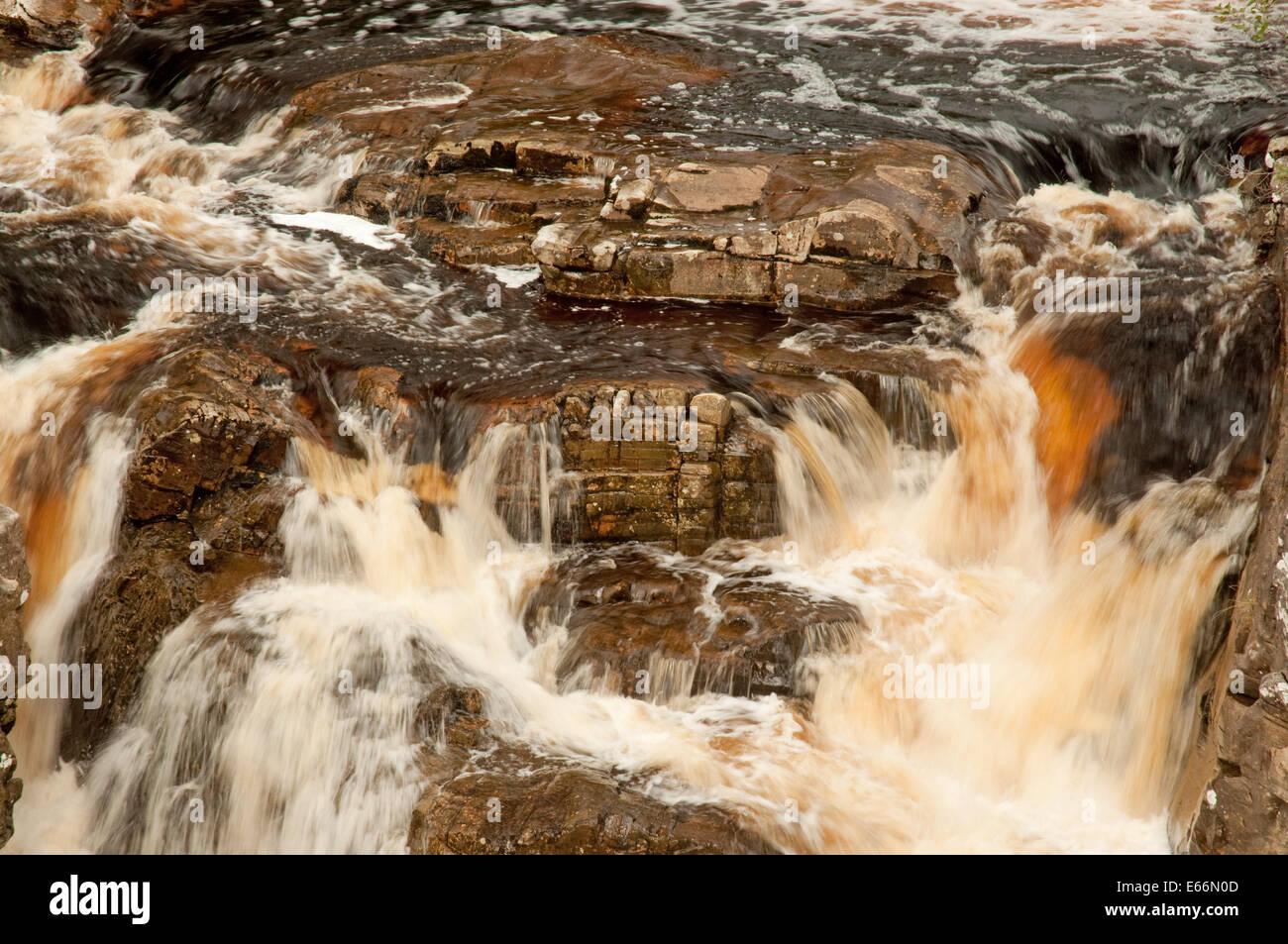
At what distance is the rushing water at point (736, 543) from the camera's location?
26.8 feet

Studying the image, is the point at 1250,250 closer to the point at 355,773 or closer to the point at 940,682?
the point at 940,682

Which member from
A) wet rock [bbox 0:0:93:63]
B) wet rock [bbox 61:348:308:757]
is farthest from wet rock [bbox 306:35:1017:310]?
wet rock [bbox 0:0:93:63]

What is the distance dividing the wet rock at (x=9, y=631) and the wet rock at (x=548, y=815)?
259 cm

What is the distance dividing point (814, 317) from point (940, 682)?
4.02 meters

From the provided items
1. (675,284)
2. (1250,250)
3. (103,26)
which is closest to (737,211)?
(675,284)

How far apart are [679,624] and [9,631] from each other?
4657 millimetres

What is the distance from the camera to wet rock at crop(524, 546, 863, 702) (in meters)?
8.80

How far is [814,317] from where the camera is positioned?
453 inches

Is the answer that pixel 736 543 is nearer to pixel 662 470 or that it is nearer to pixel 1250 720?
pixel 662 470

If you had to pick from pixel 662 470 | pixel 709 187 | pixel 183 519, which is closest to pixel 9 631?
pixel 183 519

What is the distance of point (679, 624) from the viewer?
→ 29.8 feet

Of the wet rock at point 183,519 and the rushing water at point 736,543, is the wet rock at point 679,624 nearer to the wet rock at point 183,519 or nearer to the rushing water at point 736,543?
the rushing water at point 736,543

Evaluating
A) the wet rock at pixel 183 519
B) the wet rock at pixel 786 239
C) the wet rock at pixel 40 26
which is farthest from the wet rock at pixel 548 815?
the wet rock at pixel 40 26
